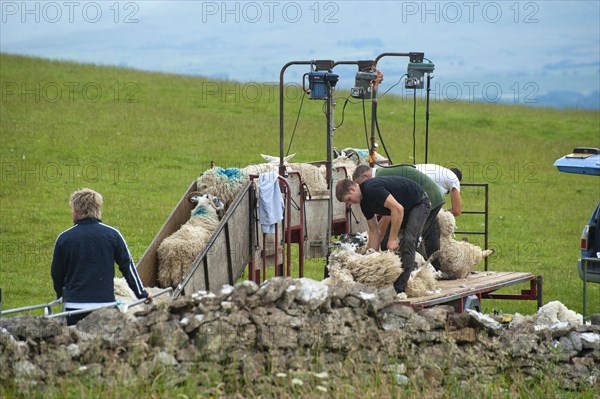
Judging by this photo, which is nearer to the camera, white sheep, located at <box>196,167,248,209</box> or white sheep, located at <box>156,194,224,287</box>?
white sheep, located at <box>156,194,224,287</box>

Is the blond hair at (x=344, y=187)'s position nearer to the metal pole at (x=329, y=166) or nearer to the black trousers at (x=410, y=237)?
the black trousers at (x=410, y=237)

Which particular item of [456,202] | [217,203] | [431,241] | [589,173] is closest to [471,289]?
[431,241]

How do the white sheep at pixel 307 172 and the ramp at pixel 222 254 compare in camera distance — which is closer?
the ramp at pixel 222 254

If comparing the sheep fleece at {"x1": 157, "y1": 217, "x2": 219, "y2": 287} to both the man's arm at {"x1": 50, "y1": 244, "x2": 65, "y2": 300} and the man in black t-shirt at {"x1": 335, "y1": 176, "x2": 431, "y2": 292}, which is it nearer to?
the man in black t-shirt at {"x1": 335, "y1": 176, "x2": 431, "y2": 292}

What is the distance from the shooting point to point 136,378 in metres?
8.13

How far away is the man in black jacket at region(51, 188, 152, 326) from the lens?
9.09 metres

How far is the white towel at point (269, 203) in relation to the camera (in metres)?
12.1

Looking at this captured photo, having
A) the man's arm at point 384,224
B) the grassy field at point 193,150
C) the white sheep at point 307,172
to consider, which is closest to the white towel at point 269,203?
the white sheep at point 307,172

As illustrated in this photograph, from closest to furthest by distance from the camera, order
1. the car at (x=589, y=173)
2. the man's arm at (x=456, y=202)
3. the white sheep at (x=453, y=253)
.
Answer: the white sheep at (x=453, y=253)
the man's arm at (x=456, y=202)
the car at (x=589, y=173)

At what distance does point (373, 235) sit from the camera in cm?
1185

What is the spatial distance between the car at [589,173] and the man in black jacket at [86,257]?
709 centimetres

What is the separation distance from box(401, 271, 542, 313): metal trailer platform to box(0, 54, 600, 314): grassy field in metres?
1.48

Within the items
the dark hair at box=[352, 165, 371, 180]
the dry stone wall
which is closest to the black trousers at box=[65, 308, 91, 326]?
the dry stone wall

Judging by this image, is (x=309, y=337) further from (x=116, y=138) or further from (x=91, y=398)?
(x=116, y=138)
